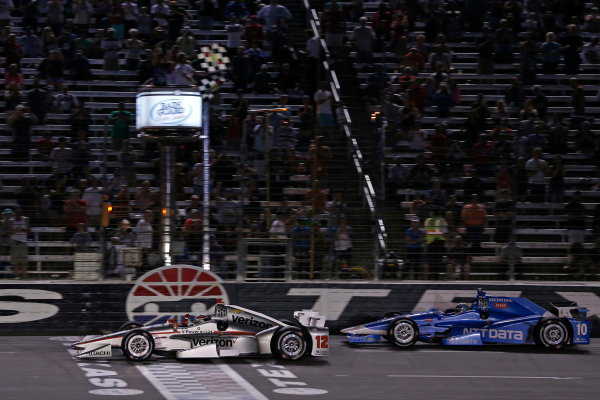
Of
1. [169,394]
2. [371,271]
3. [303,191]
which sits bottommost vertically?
[169,394]

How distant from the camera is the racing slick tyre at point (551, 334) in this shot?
15117 millimetres

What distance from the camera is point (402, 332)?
1508cm

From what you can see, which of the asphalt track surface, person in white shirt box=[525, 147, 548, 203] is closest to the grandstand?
person in white shirt box=[525, 147, 548, 203]

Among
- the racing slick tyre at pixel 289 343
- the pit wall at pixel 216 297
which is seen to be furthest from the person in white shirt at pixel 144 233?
the racing slick tyre at pixel 289 343

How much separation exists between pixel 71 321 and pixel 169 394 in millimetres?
5258

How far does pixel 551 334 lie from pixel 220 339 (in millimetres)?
5225

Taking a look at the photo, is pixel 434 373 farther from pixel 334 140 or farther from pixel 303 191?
pixel 334 140

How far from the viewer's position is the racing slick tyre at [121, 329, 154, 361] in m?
13.6

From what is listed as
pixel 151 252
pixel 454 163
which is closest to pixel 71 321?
pixel 151 252

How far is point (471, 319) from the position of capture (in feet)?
49.5

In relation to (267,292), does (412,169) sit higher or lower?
higher

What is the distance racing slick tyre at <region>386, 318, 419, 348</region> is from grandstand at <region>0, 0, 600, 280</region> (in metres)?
1.74

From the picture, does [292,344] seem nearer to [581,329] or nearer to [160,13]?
[581,329]

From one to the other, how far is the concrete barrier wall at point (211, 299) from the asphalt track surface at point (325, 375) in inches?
34.5
